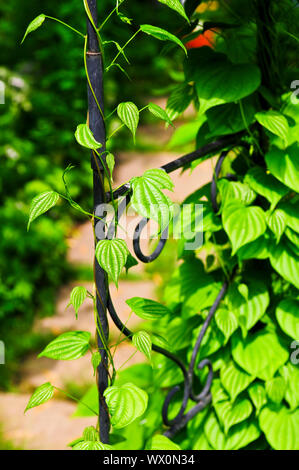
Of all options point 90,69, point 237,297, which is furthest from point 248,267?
point 90,69

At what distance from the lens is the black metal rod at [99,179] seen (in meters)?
0.89

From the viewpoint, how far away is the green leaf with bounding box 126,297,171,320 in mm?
1007

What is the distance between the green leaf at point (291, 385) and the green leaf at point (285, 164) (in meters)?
0.46

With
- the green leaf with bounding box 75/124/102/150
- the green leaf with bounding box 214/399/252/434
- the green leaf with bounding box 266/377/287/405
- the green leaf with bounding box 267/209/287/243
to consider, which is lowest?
the green leaf with bounding box 214/399/252/434

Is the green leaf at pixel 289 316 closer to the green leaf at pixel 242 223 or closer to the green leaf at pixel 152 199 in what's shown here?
the green leaf at pixel 242 223

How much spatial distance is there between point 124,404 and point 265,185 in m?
0.59

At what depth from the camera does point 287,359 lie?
1305mm

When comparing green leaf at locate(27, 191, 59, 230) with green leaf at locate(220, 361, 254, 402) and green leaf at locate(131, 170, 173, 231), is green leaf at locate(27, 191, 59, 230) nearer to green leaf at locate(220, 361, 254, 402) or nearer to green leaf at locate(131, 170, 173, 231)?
green leaf at locate(131, 170, 173, 231)

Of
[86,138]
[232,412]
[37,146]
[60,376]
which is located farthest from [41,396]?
[37,146]

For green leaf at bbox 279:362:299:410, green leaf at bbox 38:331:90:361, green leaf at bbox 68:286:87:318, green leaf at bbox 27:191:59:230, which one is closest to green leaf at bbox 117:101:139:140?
green leaf at bbox 27:191:59:230

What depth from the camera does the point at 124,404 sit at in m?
0.90

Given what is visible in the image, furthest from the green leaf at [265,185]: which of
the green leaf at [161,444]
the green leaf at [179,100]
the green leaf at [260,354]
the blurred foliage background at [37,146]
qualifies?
the blurred foliage background at [37,146]

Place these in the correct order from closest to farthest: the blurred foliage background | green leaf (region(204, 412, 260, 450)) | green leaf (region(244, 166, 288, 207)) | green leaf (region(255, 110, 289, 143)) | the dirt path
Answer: green leaf (region(255, 110, 289, 143))
green leaf (region(244, 166, 288, 207))
green leaf (region(204, 412, 260, 450))
the dirt path
the blurred foliage background

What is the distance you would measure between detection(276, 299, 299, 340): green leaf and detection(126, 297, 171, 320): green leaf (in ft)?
1.19
